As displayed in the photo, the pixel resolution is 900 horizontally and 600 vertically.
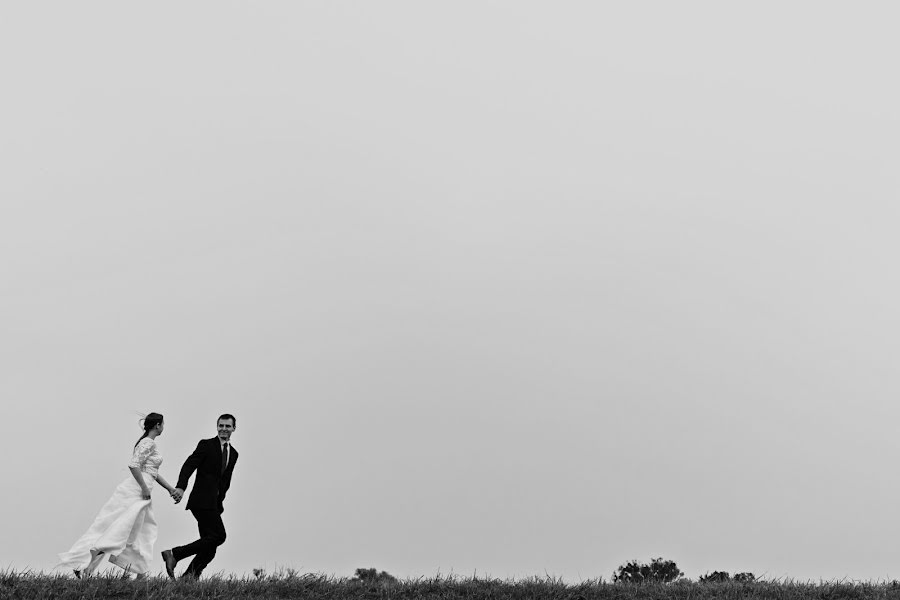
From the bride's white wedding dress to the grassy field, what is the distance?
1.52 m

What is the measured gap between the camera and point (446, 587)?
11945 mm

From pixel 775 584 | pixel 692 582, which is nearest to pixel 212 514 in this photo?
pixel 692 582

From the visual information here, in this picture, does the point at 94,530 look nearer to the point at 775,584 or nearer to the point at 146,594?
the point at 146,594

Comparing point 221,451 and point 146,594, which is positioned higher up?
point 221,451

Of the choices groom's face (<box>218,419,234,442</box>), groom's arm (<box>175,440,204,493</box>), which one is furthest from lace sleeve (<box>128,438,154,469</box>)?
groom's face (<box>218,419,234,442</box>)

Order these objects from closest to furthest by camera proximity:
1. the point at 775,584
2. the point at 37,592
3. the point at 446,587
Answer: the point at 37,592, the point at 446,587, the point at 775,584

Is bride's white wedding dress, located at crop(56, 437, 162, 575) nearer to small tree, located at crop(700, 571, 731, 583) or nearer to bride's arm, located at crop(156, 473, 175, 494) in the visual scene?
bride's arm, located at crop(156, 473, 175, 494)

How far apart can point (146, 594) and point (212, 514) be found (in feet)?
9.14

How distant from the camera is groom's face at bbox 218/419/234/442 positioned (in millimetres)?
13531

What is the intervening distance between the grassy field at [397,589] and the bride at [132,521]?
1.56 m

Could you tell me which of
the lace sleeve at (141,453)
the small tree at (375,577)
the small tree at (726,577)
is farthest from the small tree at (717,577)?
the lace sleeve at (141,453)

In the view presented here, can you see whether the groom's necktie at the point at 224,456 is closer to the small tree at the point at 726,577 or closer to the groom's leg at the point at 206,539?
the groom's leg at the point at 206,539

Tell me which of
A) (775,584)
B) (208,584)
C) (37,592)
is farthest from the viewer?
(775,584)

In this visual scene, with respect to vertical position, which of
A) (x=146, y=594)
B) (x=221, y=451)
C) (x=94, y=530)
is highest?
(x=221, y=451)
